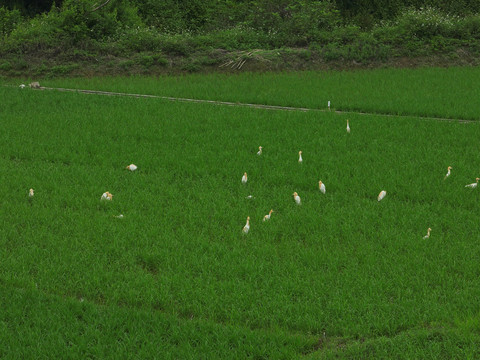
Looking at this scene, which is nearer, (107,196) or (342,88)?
(107,196)

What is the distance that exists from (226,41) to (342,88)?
602 centimetres

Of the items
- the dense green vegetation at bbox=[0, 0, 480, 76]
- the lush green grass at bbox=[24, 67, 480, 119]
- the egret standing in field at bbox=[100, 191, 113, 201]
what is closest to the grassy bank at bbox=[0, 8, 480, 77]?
the dense green vegetation at bbox=[0, 0, 480, 76]

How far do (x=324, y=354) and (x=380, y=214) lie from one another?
300cm

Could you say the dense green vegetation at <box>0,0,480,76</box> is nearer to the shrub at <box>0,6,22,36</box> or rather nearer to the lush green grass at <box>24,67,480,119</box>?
the shrub at <box>0,6,22,36</box>

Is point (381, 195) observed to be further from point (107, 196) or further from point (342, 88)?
point (342, 88)

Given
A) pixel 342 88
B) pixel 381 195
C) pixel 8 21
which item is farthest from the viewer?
pixel 8 21

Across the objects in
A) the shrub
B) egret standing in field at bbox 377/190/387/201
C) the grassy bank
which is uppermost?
egret standing in field at bbox 377/190/387/201

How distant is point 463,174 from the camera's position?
27.5ft

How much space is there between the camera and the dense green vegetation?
17203mm

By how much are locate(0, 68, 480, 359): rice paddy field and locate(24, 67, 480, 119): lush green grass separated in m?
0.17

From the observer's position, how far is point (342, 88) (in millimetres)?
14008

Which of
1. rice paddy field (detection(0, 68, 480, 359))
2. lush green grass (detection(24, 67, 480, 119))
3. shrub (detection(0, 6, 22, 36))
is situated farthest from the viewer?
shrub (detection(0, 6, 22, 36))

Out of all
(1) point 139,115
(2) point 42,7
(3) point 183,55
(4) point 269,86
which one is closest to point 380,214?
(1) point 139,115

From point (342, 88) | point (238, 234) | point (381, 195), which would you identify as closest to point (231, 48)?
point (342, 88)
